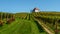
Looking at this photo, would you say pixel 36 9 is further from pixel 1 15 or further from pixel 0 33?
pixel 0 33

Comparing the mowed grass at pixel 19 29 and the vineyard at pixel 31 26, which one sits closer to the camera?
the mowed grass at pixel 19 29

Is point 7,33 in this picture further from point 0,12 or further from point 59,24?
point 0,12

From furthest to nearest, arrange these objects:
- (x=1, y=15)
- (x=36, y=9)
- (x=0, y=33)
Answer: (x=36, y=9)
(x=1, y=15)
(x=0, y=33)

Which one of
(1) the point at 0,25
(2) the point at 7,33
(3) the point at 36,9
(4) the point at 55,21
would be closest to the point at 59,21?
(4) the point at 55,21

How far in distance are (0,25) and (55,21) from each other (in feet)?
47.1

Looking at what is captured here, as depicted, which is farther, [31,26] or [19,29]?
[31,26]

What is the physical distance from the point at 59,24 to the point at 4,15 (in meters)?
32.6

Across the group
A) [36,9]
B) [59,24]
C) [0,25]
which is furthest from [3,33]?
[36,9]

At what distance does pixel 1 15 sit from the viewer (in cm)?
7025

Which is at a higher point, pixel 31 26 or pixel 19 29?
pixel 19 29

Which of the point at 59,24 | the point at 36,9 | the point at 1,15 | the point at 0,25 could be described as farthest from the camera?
the point at 36,9

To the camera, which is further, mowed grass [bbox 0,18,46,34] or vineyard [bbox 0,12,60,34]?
vineyard [bbox 0,12,60,34]

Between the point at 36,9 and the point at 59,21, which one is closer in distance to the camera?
the point at 59,21

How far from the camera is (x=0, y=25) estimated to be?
1663 inches
